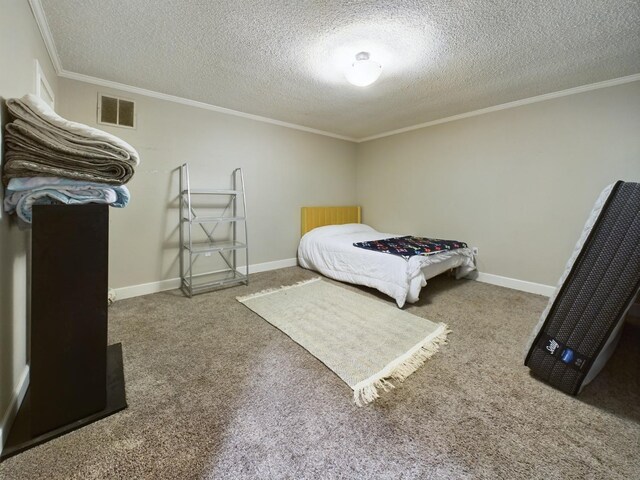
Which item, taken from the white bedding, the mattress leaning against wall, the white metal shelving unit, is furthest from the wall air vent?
the mattress leaning against wall

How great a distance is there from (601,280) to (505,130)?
2286mm

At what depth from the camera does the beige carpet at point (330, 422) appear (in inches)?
39.5

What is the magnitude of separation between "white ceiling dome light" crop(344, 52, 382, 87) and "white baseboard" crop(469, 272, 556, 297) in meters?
2.62

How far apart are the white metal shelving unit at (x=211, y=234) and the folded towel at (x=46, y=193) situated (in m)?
1.52

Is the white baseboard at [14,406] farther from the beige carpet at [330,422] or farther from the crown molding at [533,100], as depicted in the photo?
the crown molding at [533,100]

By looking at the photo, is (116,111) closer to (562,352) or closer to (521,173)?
(562,352)

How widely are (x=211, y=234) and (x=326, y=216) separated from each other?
1772mm

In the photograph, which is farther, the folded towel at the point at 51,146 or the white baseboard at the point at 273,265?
the white baseboard at the point at 273,265

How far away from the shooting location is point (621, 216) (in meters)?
1.32

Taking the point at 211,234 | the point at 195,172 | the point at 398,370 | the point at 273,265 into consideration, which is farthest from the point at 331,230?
the point at 398,370

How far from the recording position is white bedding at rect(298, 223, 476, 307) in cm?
248

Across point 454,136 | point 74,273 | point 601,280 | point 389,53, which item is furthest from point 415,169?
point 74,273

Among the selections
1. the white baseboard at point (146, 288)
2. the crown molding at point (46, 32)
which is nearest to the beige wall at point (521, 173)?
the white baseboard at point (146, 288)

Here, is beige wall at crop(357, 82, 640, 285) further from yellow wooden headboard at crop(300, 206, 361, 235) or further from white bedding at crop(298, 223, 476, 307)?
yellow wooden headboard at crop(300, 206, 361, 235)
